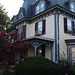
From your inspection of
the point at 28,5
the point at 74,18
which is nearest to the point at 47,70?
the point at 74,18

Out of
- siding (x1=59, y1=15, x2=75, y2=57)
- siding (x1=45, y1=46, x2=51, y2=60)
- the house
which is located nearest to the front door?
the house

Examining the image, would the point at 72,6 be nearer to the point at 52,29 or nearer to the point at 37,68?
the point at 52,29

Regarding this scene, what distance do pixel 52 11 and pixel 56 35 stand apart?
2924 mm

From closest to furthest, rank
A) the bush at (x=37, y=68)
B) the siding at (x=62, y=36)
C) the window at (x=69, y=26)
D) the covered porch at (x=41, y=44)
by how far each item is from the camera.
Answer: the bush at (x=37, y=68) < the covered porch at (x=41, y=44) < the siding at (x=62, y=36) < the window at (x=69, y=26)

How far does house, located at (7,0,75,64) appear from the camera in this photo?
532 inches

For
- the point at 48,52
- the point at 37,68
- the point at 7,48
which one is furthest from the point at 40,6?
the point at 37,68

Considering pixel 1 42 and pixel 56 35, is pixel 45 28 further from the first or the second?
pixel 1 42

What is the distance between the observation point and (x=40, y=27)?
16.0 metres

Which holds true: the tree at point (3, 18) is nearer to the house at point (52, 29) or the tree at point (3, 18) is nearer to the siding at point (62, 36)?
the house at point (52, 29)

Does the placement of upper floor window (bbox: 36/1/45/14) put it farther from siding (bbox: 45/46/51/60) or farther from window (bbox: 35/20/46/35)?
siding (bbox: 45/46/51/60)

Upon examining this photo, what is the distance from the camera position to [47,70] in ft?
26.8

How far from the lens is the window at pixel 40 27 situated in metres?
15.3

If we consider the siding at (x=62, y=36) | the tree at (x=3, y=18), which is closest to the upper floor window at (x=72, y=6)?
the siding at (x=62, y=36)

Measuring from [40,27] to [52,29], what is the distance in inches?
88.7
